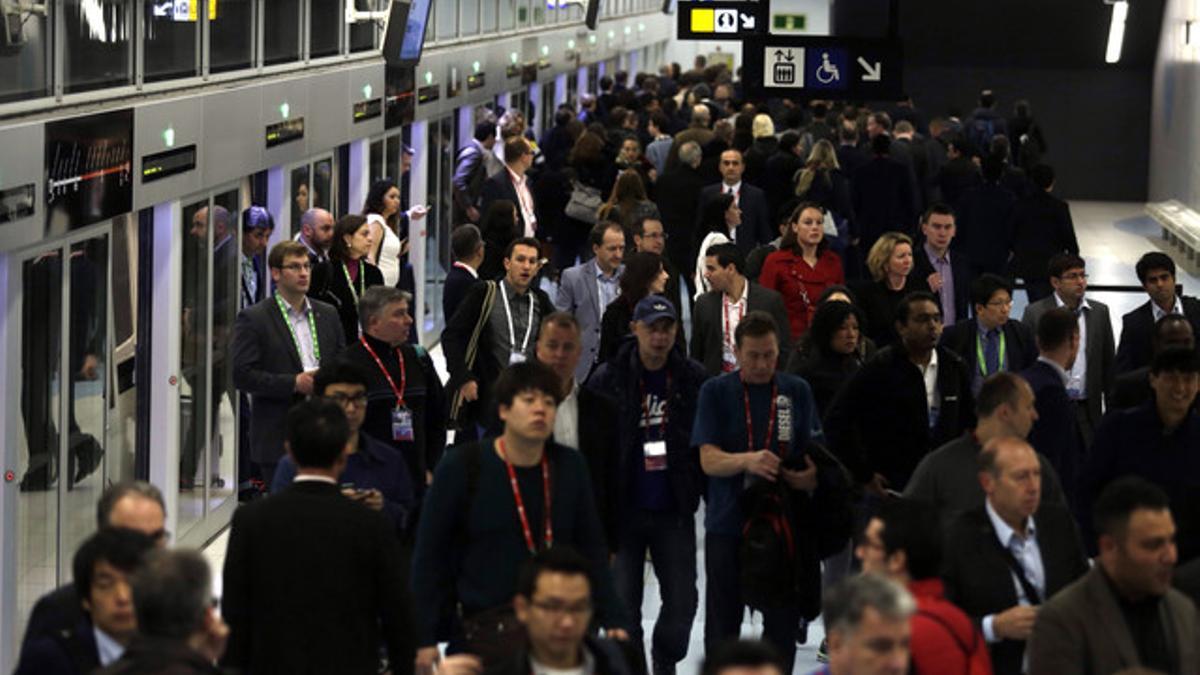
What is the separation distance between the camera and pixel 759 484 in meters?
8.21

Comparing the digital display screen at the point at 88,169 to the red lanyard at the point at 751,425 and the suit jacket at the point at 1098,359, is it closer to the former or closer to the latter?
the red lanyard at the point at 751,425

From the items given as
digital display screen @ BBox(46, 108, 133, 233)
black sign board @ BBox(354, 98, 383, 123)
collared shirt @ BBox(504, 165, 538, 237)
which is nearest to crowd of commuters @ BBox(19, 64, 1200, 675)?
digital display screen @ BBox(46, 108, 133, 233)

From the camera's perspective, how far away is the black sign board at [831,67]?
57.5 feet

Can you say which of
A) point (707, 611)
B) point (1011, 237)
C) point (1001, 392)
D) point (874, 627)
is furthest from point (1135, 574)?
point (1011, 237)

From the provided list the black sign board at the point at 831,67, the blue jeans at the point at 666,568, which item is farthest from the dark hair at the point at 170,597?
the black sign board at the point at 831,67

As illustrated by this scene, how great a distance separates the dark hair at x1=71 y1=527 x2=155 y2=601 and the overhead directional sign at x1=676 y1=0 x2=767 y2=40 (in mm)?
19113

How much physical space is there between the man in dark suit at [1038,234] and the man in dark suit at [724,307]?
21.7ft

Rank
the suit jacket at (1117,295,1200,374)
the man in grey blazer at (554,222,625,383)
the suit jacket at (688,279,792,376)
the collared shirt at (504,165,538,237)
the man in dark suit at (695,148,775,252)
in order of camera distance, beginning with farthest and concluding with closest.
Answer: the collared shirt at (504,165,538,237), the man in dark suit at (695,148,775,252), the man in grey blazer at (554,222,625,383), the suit jacket at (688,279,792,376), the suit jacket at (1117,295,1200,374)

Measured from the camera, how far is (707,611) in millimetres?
8641

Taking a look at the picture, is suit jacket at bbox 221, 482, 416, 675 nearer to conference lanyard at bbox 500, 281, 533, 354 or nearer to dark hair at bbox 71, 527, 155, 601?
dark hair at bbox 71, 527, 155, 601

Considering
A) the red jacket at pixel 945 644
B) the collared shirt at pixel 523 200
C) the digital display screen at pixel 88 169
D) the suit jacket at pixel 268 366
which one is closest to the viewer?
the red jacket at pixel 945 644

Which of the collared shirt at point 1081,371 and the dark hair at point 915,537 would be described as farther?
the collared shirt at point 1081,371

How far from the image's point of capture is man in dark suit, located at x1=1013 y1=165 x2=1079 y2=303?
17312mm

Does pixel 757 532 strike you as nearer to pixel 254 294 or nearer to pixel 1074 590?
pixel 1074 590
